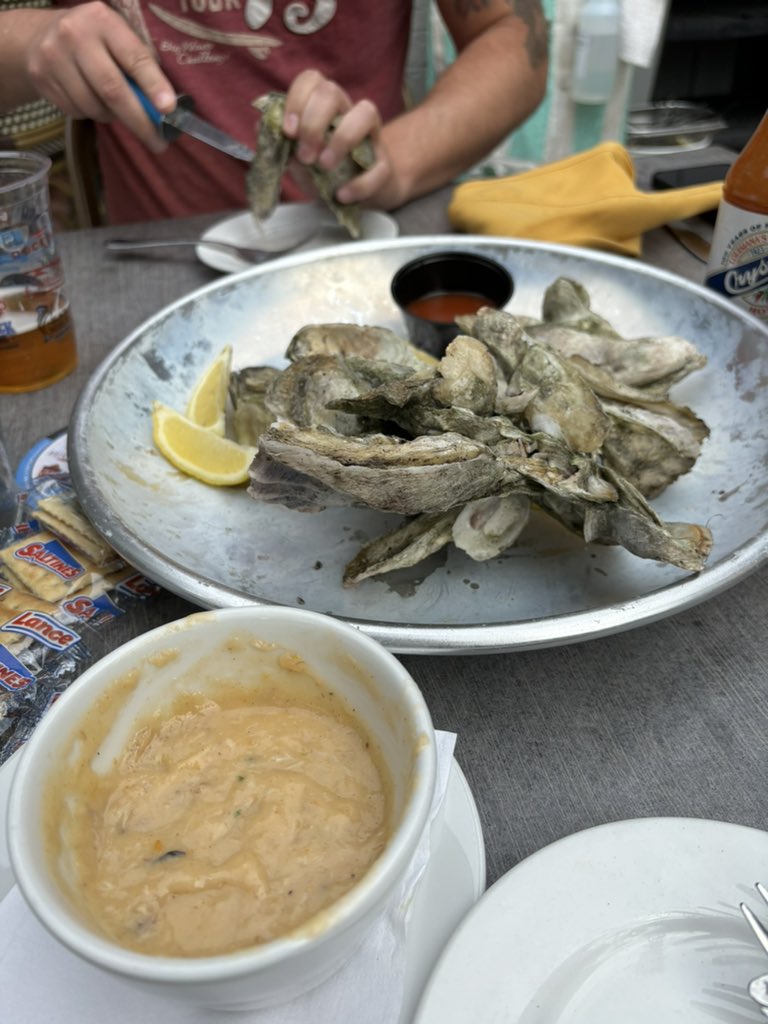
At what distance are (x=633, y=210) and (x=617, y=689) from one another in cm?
102

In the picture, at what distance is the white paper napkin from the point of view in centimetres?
50

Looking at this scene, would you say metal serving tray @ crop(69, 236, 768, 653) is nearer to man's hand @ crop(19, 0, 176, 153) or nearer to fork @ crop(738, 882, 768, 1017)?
fork @ crop(738, 882, 768, 1017)

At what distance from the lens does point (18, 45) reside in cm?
166

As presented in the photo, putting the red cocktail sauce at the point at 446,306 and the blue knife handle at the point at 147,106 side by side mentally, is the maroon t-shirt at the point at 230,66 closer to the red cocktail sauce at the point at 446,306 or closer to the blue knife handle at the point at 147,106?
the blue knife handle at the point at 147,106

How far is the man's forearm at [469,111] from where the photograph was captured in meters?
1.77

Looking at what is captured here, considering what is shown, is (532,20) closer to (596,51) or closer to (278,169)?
(278,169)

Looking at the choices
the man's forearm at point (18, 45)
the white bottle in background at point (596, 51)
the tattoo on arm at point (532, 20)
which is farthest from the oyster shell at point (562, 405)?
→ the white bottle in background at point (596, 51)

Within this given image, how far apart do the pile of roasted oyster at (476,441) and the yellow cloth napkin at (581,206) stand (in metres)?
0.56

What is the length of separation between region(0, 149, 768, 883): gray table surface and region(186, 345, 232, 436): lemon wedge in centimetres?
29

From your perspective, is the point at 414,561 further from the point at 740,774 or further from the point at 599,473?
the point at 740,774

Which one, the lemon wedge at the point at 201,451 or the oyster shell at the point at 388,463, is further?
the lemon wedge at the point at 201,451

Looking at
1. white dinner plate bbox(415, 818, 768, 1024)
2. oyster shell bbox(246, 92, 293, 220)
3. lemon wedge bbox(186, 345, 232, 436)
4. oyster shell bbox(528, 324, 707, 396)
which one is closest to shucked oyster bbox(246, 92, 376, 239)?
oyster shell bbox(246, 92, 293, 220)

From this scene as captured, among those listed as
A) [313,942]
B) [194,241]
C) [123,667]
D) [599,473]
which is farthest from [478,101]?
[313,942]

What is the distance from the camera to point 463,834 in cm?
60
